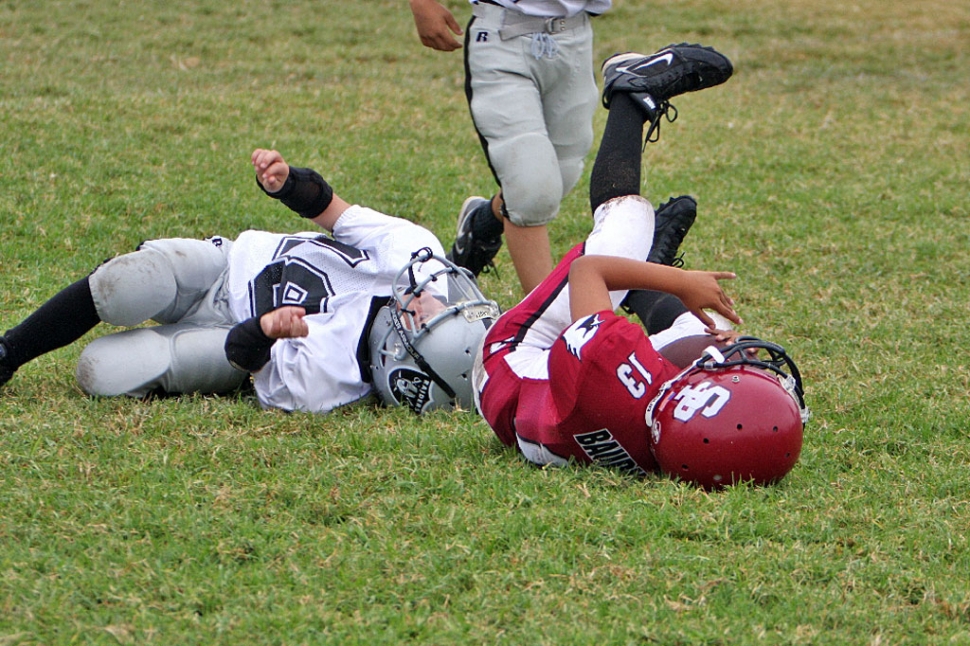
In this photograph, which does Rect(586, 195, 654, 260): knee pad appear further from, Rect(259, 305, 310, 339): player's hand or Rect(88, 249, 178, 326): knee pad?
Rect(88, 249, 178, 326): knee pad

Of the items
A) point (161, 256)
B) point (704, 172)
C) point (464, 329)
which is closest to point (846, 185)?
point (704, 172)

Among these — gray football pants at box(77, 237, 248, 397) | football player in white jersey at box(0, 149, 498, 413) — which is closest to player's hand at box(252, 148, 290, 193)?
football player in white jersey at box(0, 149, 498, 413)

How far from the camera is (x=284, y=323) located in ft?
11.7

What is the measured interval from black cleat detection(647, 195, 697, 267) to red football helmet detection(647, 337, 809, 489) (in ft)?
3.37

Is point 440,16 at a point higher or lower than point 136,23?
higher

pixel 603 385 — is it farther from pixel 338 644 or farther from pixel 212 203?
pixel 212 203

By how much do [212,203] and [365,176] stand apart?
104cm

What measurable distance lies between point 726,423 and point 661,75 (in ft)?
5.14

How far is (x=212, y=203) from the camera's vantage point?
6.40 metres

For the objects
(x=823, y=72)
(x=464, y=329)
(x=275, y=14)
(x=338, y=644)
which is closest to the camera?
(x=338, y=644)

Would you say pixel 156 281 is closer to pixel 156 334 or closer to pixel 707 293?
pixel 156 334

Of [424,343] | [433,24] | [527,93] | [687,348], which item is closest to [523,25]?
[527,93]

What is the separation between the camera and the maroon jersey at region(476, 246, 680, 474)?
10.5 ft

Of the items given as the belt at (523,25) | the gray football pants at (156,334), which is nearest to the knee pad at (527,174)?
the belt at (523,25)
